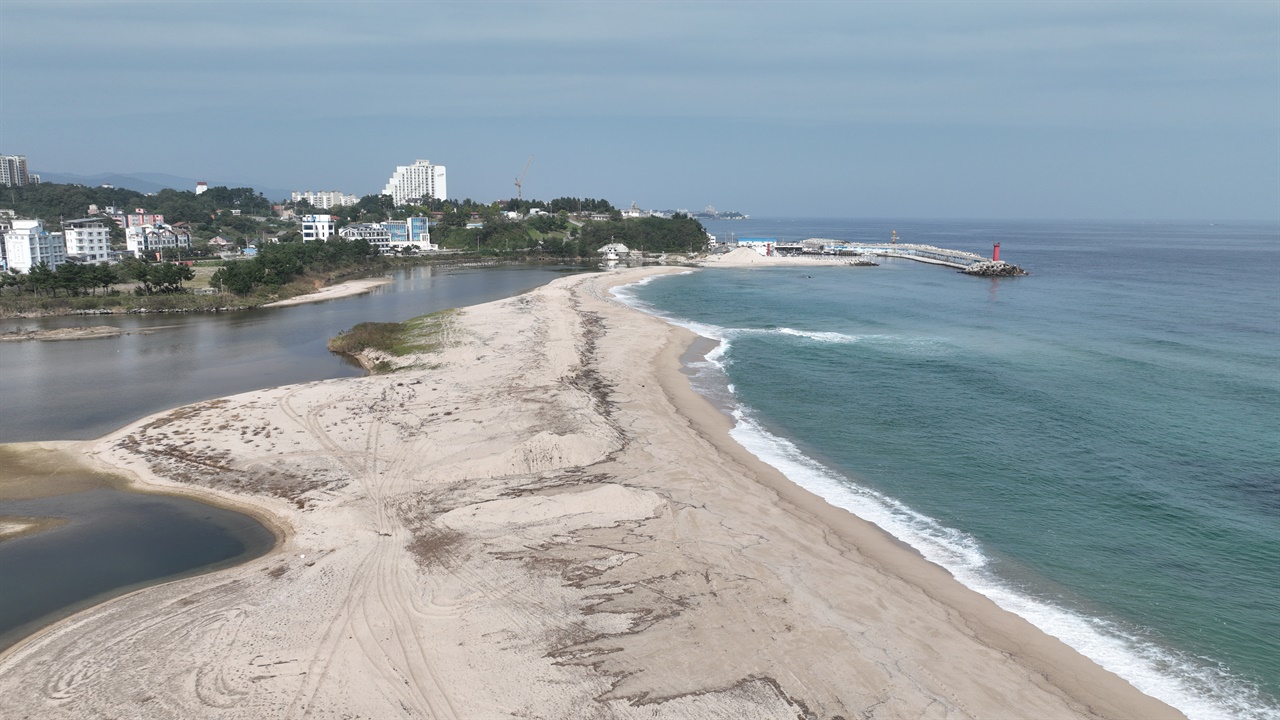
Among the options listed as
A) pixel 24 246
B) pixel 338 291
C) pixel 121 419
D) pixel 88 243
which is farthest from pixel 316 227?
pixel 121 419

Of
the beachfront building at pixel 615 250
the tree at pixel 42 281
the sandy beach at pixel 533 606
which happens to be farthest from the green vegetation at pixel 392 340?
the beachfront building at pixel 615 250

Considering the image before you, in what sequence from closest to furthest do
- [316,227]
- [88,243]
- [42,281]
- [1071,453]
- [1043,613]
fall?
[1043,613]
[1071,453]
[42,281]
[88,243]
[316,227]

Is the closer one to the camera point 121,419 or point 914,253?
point 121,419

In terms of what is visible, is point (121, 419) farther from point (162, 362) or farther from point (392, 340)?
point (392, 340)

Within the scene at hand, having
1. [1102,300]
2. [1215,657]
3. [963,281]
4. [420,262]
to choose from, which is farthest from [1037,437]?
[420,262]

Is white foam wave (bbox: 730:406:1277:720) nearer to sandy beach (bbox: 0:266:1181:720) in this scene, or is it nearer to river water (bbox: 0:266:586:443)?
sandy beach (bbox: 0:266:1181:720)

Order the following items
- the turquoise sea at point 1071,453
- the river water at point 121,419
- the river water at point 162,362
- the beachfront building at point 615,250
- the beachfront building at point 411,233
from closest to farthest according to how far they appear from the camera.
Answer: the turquoise sea at point 1071,453, the river water at point 121,419, the river water at point 162,362, the beachfront building at point 411,233, the beachfront building at point 615,250

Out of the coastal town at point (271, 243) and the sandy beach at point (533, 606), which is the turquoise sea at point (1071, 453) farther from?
the coastal town at point (271, 243)
